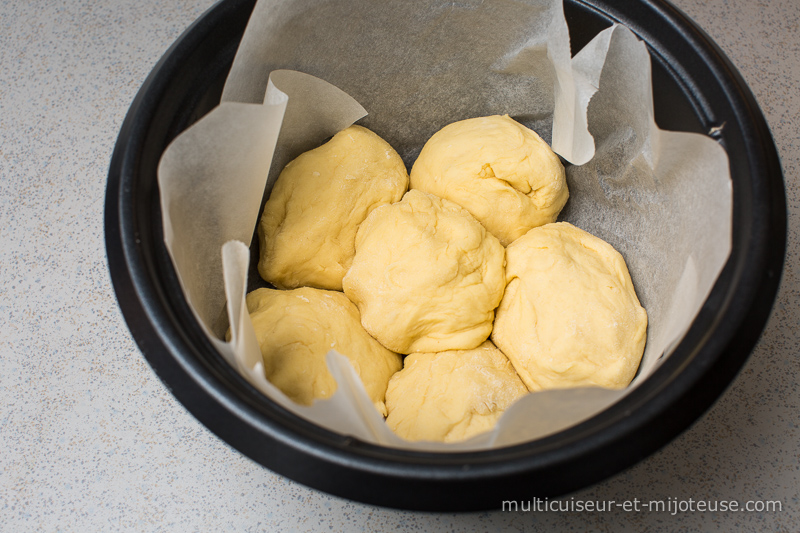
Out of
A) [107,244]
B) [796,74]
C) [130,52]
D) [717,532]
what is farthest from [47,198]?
[796,74]

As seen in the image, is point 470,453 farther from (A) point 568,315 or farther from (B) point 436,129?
(B) point 436,129

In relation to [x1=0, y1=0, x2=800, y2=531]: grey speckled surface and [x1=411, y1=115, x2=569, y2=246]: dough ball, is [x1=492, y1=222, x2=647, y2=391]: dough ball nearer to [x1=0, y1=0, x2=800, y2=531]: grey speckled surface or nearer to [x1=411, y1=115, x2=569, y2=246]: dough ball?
[x1=411, y1=115, x2=569, y2=246]: dough ball

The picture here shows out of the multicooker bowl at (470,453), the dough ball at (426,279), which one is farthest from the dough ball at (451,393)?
Result: the multicooker bowl at (470,453)

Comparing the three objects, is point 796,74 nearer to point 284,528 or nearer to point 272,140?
point 272,140

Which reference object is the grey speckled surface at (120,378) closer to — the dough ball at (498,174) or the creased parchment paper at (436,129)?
the creased parchment paper at (436,129)

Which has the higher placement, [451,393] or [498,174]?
[498,174]

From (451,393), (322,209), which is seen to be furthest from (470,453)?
(322,209)
